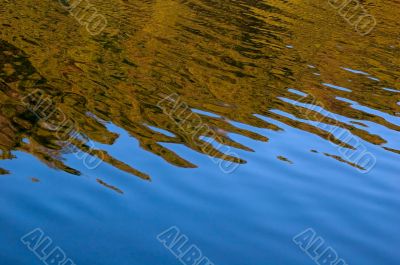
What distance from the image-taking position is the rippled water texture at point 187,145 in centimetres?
641

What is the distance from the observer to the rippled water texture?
641 cm

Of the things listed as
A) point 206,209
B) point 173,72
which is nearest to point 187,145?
point 206,209

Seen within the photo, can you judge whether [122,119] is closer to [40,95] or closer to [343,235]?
[40,95]

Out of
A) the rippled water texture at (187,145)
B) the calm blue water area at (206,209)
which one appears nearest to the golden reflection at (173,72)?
the rippled water texture at (187,145)

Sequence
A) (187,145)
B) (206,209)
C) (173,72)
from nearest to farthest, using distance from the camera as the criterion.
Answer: (206,209) < (187,145) < (173,72)

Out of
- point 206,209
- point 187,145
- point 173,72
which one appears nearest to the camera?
point 206,209

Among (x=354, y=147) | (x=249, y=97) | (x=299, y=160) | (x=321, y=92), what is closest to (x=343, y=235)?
(x=299, y=160)

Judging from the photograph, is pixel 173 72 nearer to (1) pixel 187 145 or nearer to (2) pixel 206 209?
(1) pixel 187 145

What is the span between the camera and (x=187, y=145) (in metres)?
8.65

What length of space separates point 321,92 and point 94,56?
188 inches

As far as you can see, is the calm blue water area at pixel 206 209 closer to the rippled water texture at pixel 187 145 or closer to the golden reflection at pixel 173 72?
the rippled water texture at pixel 187 145

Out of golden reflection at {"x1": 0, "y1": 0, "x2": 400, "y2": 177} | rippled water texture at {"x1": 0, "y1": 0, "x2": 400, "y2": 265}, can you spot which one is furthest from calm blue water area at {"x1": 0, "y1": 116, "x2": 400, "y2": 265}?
golden reflection at {"x1": 0, "y1": 0, "x2": 400, "y2": 177}

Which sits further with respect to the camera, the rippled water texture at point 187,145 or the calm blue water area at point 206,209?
the rippled water texture at point 187,145

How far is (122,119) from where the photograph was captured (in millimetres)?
9219
